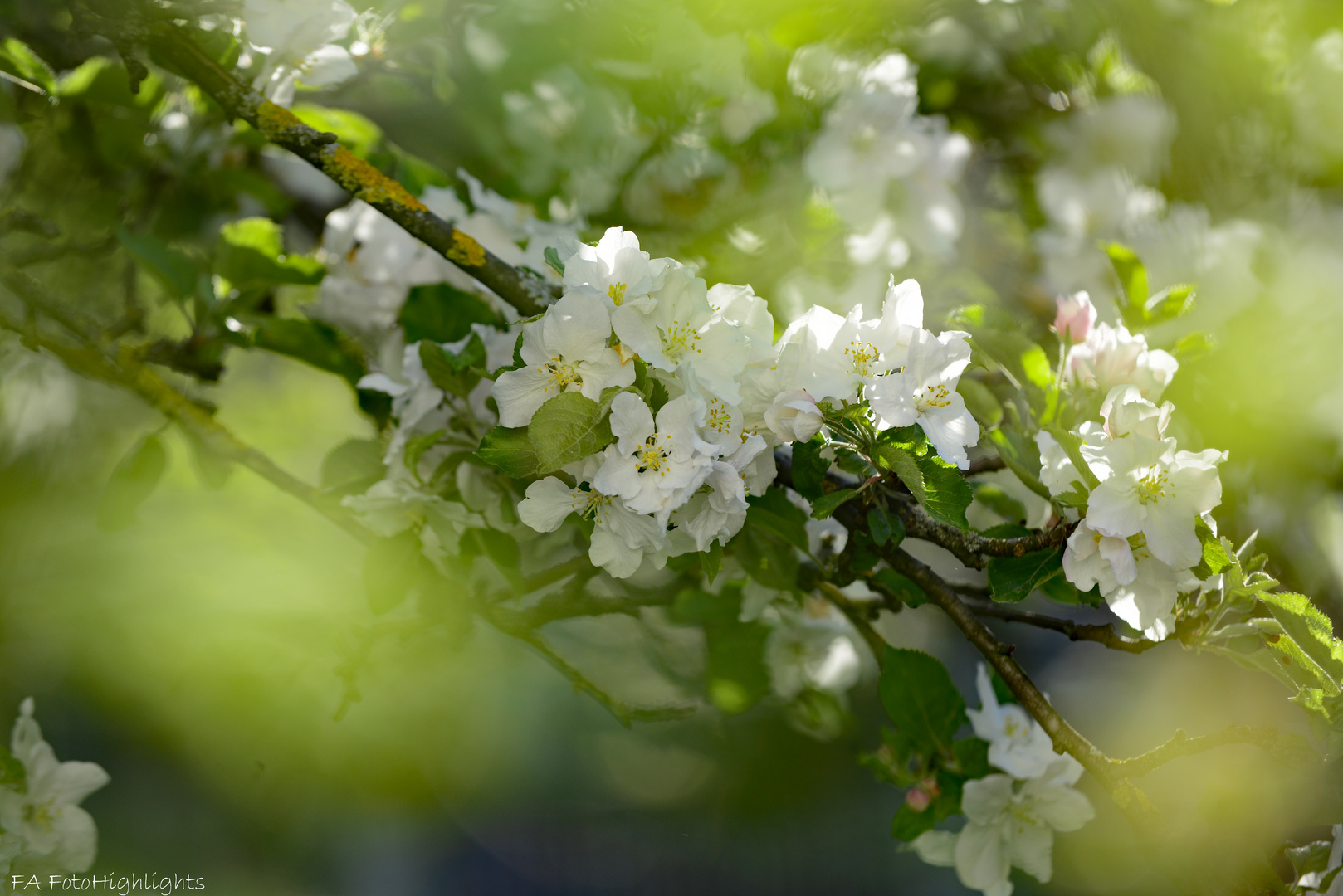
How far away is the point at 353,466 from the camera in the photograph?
37.5 inches

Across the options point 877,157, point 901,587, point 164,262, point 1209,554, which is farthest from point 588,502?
point 877,157

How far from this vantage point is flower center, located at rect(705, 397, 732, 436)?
0.63m

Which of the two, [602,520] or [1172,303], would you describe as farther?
[1172,303]

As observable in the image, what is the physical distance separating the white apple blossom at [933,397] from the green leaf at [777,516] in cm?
15

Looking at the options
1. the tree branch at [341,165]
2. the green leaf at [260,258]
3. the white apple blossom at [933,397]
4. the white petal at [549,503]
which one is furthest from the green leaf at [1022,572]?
the green leaf at [260,258]

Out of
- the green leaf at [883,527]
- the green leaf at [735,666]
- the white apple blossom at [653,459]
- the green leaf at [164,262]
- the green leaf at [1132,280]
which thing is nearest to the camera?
the white apple blossom at [653,459]

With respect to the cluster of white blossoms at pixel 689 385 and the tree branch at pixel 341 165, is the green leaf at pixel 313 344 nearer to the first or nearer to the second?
the tree branch at pixel 341 165

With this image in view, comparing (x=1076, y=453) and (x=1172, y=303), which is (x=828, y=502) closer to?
(x=1076, y=453)

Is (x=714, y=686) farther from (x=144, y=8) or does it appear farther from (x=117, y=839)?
(x=117, y=839)

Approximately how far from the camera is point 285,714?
162 centimetres

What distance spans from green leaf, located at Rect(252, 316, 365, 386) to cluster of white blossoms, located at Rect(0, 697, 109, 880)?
1.72ft

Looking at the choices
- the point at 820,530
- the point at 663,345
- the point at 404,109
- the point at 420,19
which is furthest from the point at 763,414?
the point at 404,109

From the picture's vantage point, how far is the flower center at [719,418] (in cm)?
63

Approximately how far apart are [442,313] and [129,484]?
50 cm
